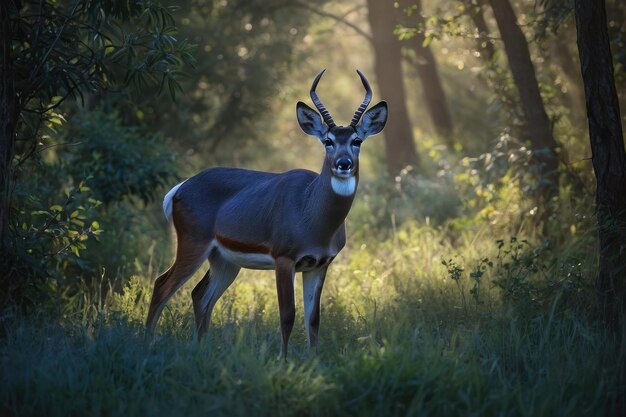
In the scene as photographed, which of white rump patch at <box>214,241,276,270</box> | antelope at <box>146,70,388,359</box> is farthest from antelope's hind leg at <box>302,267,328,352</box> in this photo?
white rump patch at <box>214,241,276,270</box>

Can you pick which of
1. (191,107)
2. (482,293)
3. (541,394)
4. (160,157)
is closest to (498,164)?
(482,293)

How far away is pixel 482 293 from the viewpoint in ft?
26.3

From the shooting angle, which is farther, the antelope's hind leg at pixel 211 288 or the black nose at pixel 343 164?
the antelope's hind leg at pixel 211 288

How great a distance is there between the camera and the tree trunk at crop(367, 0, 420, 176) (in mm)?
15898

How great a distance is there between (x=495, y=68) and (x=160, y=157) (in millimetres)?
4852

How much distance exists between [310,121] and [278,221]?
0.98 metres

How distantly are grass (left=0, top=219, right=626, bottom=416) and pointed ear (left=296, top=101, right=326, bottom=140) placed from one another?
1722 millimetres

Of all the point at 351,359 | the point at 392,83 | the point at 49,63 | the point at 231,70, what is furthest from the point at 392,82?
the point at 351,359

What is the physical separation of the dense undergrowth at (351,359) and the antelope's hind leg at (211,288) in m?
0.13

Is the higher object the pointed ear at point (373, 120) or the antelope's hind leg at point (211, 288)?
the pointed ear at point (373, 120)

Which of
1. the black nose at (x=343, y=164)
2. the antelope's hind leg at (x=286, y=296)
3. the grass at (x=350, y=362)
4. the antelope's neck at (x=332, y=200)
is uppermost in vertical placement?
→ the black nose at (x=343, y=164)

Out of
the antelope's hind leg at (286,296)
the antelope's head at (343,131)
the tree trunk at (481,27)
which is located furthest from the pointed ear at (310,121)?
the tree trunk at (481,27)

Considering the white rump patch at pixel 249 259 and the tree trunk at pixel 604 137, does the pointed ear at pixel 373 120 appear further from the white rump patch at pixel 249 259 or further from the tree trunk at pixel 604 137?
the tree trunk at pixel 604 137

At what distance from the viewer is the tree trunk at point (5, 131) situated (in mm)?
6797
